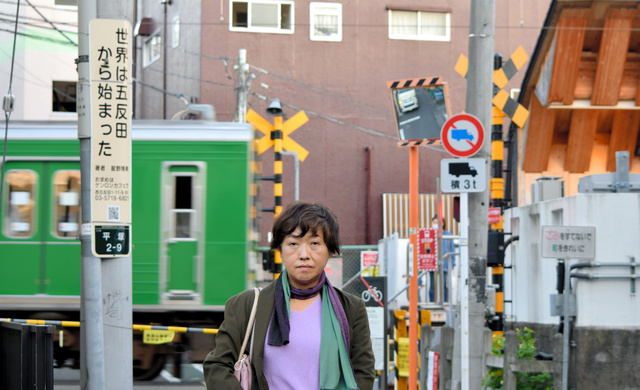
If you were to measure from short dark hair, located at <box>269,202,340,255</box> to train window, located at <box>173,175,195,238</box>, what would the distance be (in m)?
8.59

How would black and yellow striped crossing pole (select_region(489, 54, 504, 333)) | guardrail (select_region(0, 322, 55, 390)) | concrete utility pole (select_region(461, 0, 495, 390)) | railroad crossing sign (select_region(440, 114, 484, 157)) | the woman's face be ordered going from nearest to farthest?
1. the woman's face
2. guardrail (select_region(0, 322, 55, 390))
3. railroad crossing sign (select_region(440, 114, 484, 157))
4. concrete utility pole (select_region(461, 0, 495, 390))
5. black and yellow striped crossing pole (select_region(489, 54, 504, 333))

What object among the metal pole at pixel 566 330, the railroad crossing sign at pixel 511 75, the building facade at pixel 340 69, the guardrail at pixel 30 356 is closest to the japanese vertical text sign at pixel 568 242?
the metal pole at pixel 566 330

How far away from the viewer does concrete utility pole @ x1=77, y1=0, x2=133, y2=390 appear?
21.6 ft

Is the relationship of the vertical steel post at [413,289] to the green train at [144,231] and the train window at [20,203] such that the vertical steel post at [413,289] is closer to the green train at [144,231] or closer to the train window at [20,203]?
the green train at [144,231]

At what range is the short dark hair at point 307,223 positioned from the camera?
3.43m

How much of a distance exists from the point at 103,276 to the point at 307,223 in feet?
12.1

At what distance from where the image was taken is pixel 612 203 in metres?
9.90

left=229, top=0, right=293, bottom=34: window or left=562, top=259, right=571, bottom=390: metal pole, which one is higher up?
left=229, top=0, right=293, bottom=34: window

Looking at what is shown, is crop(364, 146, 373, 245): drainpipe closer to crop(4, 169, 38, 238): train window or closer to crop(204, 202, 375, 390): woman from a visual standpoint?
crop(4, 169, 38, 238): train window

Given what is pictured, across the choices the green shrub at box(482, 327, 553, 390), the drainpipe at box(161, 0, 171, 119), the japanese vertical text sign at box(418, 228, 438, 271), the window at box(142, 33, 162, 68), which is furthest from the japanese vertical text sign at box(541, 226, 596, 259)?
the window at box(142, 33, 162, 68)

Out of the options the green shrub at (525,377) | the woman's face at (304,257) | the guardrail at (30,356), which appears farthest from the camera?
the green shrub at (525,377)

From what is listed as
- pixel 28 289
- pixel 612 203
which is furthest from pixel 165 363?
pixel 612 203

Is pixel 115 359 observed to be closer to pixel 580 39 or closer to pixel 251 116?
pixel 251 116

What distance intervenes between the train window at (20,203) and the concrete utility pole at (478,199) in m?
5.94
